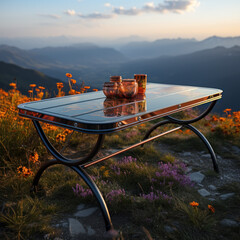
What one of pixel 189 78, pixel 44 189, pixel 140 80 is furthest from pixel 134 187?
pixel 189 78

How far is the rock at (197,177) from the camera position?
9.57 feet

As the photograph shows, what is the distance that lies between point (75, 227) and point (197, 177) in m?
1.71

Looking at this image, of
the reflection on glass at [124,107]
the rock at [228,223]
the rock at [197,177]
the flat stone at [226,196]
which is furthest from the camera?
the rock at [197,177]

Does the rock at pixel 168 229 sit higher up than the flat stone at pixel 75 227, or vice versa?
the rock at pixel 168 229

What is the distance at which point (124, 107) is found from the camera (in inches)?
77.6

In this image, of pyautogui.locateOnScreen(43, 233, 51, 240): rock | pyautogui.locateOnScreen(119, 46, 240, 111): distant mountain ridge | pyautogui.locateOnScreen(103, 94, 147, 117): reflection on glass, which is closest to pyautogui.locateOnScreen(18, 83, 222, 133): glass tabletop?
pyautogui.locateOnScreen(103, 94, 147, 117): reflection on glass

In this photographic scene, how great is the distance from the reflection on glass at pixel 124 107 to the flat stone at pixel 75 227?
0.97m

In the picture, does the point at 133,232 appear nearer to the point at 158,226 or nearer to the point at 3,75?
the point at 158,226

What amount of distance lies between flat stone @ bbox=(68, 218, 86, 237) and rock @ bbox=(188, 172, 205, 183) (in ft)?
4.99

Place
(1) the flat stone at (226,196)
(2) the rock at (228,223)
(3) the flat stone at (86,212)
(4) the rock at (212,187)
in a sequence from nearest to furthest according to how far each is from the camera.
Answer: (2) the rock at (228,223) < (3) the flat stone at (86,212) < (1) the flat stone at (226,196) < (4) the rock at (212,187)

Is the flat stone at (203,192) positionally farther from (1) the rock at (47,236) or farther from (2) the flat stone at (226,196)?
(1) the rock at (47,236)

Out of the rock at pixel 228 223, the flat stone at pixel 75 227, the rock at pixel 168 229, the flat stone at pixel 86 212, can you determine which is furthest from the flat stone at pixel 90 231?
the rock at pixel 228 223

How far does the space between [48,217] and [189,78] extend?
12376cm

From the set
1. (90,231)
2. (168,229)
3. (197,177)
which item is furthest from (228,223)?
(90,231)
